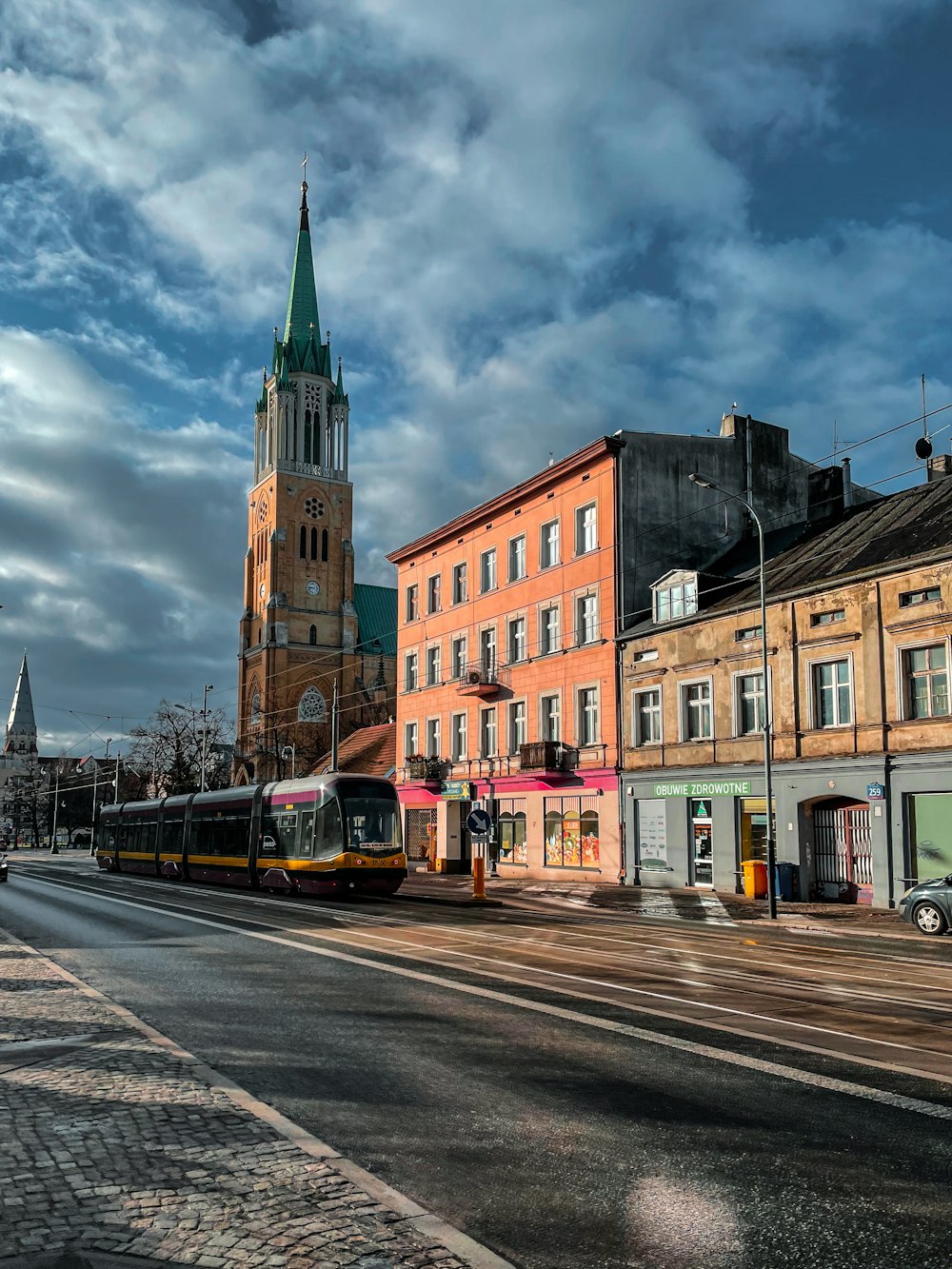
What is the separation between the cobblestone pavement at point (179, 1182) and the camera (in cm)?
461

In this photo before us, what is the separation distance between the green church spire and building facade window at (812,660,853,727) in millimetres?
93710

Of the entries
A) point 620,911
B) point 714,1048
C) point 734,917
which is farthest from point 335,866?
point 714,1048

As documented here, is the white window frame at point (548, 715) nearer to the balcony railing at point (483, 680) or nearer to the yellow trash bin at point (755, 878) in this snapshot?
the balcony railing at point (483, 680)

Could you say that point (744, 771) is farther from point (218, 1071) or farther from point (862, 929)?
point (218, 1071)

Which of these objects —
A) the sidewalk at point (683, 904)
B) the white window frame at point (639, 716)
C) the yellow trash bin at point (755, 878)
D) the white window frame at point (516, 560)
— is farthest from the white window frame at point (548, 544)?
the yellow trash bin at point (755, 878)

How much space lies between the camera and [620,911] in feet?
85.8

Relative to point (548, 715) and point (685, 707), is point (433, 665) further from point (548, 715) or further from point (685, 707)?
point (685, 707)

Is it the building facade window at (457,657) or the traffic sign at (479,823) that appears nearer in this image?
the traffic sign at (479,823)

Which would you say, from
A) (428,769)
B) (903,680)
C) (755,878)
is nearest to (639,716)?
(755,878)

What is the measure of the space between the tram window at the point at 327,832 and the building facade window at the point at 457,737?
56.9 feet

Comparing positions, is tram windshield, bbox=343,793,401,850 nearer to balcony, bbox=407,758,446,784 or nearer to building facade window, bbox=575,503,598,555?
building facade window, bbox=575,503,598,555

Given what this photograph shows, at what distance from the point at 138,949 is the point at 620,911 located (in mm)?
13240

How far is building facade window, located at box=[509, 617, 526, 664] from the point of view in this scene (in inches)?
1630

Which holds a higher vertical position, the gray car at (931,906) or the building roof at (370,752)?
the building roof at (370,752)
